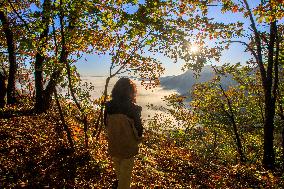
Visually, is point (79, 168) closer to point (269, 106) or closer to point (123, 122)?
point (123, 122)

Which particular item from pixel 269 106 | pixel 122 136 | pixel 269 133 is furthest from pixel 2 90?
pixel 269 133

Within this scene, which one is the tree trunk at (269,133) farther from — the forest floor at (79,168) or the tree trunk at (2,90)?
the tree trunk at (2,90)

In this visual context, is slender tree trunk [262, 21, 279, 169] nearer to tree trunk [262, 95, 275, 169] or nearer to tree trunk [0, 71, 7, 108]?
tree trunk [262, 95, 275, 169]

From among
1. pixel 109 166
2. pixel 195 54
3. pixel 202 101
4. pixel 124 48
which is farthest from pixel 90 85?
pixel 202 101

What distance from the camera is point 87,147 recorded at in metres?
12.3

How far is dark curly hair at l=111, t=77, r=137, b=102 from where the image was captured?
6.34m

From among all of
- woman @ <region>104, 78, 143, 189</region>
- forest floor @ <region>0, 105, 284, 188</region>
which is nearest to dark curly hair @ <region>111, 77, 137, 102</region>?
woman @ <region>104, 78, 143, 189</region>

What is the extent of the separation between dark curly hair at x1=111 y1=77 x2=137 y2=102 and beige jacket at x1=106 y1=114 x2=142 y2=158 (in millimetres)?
346

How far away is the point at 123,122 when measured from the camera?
6.33m

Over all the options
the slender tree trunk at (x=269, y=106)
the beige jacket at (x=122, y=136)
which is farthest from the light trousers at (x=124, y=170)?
the slender tree trunk at (x=269, y=106)

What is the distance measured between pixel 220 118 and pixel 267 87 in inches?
587

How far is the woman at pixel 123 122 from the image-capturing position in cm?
632

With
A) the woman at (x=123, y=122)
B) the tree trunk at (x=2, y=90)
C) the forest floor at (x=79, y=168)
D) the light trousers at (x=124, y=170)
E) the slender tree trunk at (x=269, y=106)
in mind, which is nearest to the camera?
the woman at (x=123, y=122)

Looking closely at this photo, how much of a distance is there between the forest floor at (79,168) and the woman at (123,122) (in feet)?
11.6
